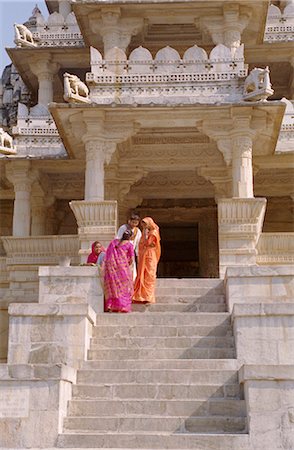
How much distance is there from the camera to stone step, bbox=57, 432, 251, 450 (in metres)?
8.29

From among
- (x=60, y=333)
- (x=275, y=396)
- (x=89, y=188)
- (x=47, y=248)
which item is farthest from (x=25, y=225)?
(x=275, y=396)

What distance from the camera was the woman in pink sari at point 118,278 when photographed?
1151cm

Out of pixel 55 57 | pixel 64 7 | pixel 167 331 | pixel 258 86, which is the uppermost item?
pixel 64 7

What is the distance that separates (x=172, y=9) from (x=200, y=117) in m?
4.61

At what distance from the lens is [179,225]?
77.0 ft

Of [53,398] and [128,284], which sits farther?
[128,284]

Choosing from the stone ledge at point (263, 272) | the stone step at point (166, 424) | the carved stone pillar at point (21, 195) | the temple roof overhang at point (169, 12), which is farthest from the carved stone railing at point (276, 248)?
the stone step at point (166, 424)

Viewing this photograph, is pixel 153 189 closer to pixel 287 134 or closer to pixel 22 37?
pixel 287 134

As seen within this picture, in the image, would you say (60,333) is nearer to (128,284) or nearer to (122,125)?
(128,284)

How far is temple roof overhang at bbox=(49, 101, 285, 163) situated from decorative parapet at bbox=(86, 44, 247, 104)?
10.9 inches

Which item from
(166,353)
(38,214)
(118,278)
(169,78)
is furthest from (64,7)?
(166,353)

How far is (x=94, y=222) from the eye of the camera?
15188mm

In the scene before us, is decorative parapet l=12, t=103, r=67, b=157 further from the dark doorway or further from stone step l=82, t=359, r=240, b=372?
stone step l=82, t=359, r=240, b=372

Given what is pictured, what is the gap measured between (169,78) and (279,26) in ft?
21.8
